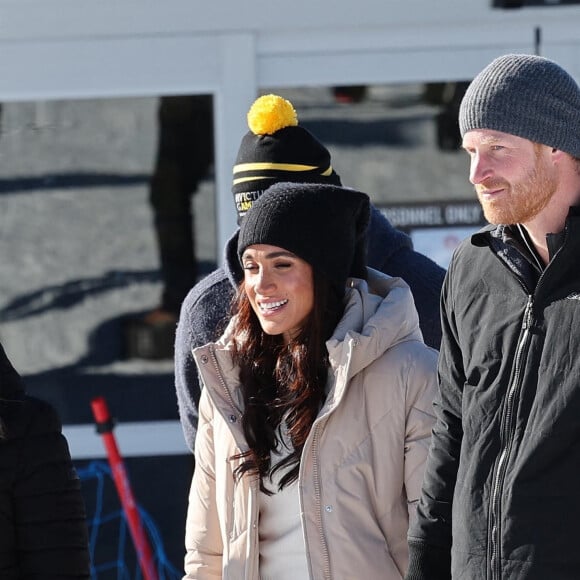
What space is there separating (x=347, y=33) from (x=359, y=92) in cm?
21

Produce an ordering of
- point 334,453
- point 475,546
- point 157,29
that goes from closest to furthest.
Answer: point 475,546, point 334,453, point 157,29

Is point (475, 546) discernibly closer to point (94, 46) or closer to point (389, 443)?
point (389, 443)

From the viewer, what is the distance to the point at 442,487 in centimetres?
243

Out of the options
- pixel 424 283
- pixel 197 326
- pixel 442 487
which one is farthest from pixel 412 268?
pixel 442 487

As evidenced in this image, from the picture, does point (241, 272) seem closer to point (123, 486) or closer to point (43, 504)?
point (43, 504)

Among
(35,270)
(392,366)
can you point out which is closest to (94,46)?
(35,270)

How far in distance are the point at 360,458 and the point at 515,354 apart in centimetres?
55

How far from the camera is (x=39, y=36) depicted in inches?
174

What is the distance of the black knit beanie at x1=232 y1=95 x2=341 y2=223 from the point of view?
330 centimetres

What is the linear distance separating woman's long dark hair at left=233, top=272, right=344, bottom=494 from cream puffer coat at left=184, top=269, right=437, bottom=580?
4cm

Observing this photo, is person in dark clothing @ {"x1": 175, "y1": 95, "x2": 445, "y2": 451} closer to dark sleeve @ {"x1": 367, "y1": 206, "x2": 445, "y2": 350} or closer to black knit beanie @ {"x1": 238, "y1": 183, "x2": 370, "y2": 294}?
dark sleeve @ {"x1": 367, "y1": 206, "x2": 445, "y2": 350}

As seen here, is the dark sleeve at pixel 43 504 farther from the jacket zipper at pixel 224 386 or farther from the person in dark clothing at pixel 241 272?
the person in dark clothing at pixel 241 272

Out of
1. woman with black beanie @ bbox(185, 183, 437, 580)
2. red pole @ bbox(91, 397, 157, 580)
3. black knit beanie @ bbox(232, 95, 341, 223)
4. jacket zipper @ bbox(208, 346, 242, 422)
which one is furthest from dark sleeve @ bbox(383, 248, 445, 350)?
red pole @ bbox(91, 397, 157, 580)

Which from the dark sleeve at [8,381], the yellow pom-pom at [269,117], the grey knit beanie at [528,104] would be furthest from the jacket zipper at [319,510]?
the yellow pom-pom at [269,117]
